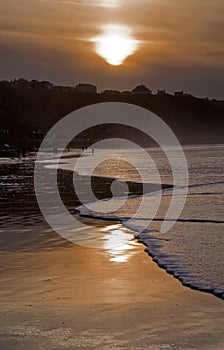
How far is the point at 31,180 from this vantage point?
127ft

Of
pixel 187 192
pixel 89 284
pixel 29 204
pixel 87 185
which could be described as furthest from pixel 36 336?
pixel 87 185

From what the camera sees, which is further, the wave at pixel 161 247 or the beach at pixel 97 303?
the wave at pixel 161 247

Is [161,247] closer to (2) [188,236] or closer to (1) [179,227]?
(2) [188,236]

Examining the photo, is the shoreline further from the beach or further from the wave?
the wave

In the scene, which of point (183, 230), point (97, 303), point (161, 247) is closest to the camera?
point (97, 303)

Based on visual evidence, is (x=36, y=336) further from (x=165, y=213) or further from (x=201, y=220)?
(x=165, y=213)

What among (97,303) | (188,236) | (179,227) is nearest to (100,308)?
(97,303)

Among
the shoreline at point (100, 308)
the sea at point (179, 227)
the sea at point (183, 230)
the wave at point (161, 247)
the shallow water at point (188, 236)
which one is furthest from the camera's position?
the sea at point (179, 227)

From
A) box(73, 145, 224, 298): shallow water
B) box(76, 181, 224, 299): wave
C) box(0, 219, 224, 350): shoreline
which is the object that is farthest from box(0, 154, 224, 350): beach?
box(73, 145, 224, 298): shallow water

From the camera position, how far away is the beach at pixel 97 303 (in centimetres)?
782

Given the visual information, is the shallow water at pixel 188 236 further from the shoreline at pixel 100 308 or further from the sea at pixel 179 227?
the shoreline at pixel 100 308

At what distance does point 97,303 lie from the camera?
941 cm

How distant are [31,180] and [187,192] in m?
11.5

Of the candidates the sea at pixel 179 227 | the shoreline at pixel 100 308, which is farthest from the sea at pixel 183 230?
the shoreline at pixel 100 308
